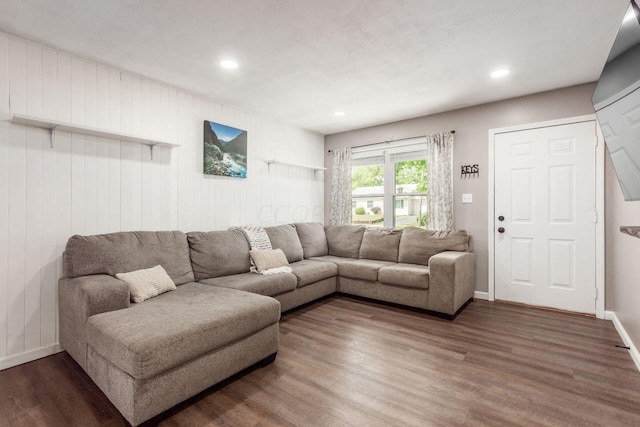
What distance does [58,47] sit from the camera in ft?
8.39

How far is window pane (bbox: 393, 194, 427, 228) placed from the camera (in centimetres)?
461

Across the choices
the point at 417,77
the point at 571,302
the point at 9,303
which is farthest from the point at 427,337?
the point at 9,303

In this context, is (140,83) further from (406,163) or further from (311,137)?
(406,163)

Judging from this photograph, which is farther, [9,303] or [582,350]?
[582,350]

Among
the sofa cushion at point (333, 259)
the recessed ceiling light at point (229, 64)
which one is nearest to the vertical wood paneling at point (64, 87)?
the recessed ceiling light at point (229, 64)

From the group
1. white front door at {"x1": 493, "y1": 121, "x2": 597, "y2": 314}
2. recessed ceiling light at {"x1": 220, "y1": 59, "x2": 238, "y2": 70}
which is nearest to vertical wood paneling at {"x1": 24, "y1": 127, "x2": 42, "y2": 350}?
recessed ceiling light at {"x1": 220, "y1": 59, "x2": 238, "y2": 70}

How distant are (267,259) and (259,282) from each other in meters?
0.54

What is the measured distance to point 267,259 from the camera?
3592 mm

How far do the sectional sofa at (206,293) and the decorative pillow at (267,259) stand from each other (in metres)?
0.10

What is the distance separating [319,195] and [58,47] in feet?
12.6

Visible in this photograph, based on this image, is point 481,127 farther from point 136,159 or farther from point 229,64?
point 136,159

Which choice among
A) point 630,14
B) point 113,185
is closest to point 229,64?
point 113,185

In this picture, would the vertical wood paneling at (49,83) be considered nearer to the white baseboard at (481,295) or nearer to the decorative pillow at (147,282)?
the decorative pillow at (147,282)

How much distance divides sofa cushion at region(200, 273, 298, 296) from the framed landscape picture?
54.1 inches
